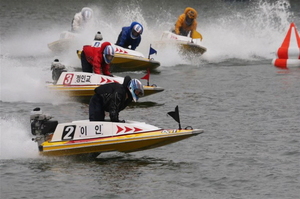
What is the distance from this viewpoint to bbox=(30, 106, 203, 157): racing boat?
458 inches

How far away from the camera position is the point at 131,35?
66.9 feet

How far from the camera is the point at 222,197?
1012 cm

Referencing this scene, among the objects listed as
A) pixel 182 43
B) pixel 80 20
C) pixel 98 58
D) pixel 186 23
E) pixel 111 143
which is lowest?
pixel 111 143

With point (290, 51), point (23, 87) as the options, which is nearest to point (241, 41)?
point (290, 51)

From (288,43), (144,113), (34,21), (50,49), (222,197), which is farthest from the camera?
(34,21)

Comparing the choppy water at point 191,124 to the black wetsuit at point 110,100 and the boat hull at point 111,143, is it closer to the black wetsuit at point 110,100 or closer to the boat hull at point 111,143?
the boat hull at point 111,143

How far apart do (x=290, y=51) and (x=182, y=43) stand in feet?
11.7

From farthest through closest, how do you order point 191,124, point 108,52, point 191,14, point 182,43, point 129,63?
1. point 191,14
2. point 182,43
3. point 129,63
4. point 108,52
5. point 191,124

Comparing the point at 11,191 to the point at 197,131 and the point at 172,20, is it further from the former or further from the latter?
the point at 172,20

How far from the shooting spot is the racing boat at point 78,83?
1681 centimetres

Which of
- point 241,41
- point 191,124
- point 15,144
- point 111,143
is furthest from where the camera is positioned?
point 241,41

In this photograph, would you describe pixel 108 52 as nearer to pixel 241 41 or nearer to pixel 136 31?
pixel 136 31

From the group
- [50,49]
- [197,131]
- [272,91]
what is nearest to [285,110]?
[272,91]

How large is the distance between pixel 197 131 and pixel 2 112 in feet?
21.4
